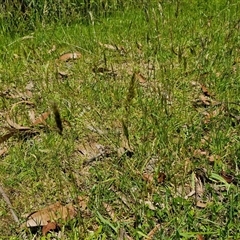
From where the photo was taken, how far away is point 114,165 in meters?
2.08

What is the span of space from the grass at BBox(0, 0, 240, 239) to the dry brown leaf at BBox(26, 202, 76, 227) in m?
0.05

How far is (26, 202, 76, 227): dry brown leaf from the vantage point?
6.01ft

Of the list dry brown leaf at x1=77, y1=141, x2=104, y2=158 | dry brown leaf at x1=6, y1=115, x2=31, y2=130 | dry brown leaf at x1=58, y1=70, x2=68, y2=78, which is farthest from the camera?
dry brown leaf at x1=58, y1=70, x2=68, y2=78

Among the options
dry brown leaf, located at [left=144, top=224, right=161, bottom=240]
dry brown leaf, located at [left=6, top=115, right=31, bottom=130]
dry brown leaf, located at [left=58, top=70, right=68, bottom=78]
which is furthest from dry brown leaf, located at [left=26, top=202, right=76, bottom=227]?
dry brown leaf, located at [left=58, top=70, right=68, bottom=78]

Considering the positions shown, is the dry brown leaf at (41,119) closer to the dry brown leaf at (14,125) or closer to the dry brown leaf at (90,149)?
the dry brown leaf at (14,125)

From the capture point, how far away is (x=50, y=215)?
1863 millimetres

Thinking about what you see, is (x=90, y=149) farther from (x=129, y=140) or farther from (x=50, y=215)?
(x=50, y=215)

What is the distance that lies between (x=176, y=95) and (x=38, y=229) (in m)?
1.23

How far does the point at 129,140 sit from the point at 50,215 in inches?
23.6

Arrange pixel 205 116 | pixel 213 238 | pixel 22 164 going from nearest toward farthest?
1. pixel 213 238
2. pixel 22 164
3. pixel 205 116

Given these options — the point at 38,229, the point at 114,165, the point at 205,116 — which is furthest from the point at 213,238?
the point at 205,116

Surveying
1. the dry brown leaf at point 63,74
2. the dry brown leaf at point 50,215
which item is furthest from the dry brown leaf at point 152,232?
the dry brown leaf at point 63,74

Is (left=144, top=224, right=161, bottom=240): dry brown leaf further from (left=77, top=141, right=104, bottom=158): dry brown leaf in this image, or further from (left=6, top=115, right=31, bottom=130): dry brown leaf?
(left=6, top=115, right=31, bottom=130): dry brown leaf

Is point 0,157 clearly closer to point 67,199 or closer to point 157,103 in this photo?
point 67,199
